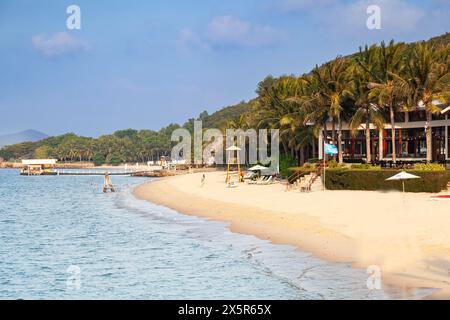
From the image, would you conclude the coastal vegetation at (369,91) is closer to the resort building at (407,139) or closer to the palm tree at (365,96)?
the palm tree at (365,96)

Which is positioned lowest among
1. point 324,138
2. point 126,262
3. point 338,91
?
point 126,262

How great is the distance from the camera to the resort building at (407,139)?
54656mm

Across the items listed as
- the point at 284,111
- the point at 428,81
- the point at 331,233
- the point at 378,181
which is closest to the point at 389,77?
the point at 428,81

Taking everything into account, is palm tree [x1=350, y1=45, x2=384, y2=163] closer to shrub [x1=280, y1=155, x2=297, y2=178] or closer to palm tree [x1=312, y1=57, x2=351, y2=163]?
palm tree [x1=312, y1=57, x2=351, y2=163]

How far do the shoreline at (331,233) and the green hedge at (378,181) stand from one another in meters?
1.35

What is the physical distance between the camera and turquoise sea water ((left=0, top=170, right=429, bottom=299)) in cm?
1858

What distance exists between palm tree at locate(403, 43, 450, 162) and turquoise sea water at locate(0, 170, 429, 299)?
70.8 feet

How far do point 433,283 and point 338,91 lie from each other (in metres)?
41.0

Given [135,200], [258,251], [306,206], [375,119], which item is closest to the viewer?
[258,251]

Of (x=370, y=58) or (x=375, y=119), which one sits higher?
(x=370, y=58)

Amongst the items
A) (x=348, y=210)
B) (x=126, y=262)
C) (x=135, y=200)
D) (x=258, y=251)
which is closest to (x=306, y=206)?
(x=348, y=210)

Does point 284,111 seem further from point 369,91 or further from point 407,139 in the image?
point 369,91
